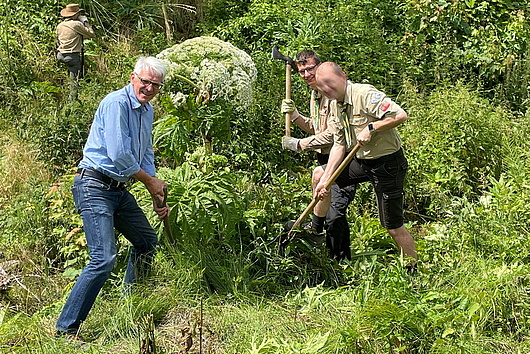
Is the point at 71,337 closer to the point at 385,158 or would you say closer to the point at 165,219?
the point at 165,219

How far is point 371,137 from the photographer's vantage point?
476 centimetres

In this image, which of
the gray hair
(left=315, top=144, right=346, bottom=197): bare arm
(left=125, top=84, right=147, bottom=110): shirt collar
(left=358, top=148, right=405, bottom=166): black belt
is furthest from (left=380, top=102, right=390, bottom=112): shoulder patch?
(left=125, top=84, right=147, bottom=110): shirt collar

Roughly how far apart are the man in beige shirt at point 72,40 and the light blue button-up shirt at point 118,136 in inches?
194

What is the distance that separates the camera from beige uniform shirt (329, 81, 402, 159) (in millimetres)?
4684

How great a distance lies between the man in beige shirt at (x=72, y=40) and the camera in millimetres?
9047

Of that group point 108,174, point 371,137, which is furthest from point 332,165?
point 108,174

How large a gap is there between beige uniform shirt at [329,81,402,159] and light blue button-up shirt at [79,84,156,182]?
1448 mm

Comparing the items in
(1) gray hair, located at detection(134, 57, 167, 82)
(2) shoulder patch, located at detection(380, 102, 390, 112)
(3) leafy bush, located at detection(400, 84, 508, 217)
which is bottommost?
(3) leafy bush, located at detection(400, 84, 508, 217)

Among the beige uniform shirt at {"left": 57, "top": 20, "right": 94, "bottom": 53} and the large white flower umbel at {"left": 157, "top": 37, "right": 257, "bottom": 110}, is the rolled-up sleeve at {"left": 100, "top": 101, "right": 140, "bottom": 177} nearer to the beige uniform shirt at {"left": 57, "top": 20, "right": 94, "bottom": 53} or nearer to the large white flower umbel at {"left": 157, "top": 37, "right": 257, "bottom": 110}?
the large white flower umbel at {"left": 157, "top": 37, "right": 257, "bottom": 110}

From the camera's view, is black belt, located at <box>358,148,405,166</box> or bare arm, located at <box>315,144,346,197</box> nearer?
black belt, located at <box>358,148,405,166</box>

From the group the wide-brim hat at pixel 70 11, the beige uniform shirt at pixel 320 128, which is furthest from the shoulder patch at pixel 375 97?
the wide-brim hat at pixel 70 11

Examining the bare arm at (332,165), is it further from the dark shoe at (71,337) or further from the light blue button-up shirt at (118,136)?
the dark shoe at (71,337)

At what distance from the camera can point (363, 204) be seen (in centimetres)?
654

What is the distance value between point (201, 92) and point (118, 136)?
130cm
